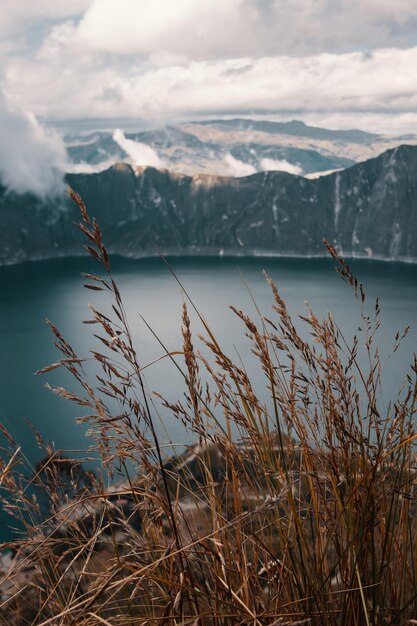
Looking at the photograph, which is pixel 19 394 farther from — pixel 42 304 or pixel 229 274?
pixel 229 274

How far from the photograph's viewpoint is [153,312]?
377 feet

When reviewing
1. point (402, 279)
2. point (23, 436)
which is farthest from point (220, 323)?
point (402, 279)

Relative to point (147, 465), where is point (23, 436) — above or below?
below

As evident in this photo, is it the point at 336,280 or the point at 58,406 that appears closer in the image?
the point at 58,406

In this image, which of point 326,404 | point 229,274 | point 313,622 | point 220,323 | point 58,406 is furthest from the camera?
point 229,274

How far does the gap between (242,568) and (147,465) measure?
0.58 meters

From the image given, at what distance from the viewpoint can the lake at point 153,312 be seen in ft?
202

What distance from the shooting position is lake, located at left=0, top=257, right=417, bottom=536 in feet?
202

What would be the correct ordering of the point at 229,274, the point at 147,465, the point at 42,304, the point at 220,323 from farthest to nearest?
the point at 229,274, the point at 42,304, the point at 220,323, the point at 147,465

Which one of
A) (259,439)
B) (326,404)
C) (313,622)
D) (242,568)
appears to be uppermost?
(326,404)

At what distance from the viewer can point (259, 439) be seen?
2.18m

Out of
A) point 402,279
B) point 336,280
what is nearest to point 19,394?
point 336,280

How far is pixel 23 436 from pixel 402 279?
415 feet

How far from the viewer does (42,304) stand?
124438mm
